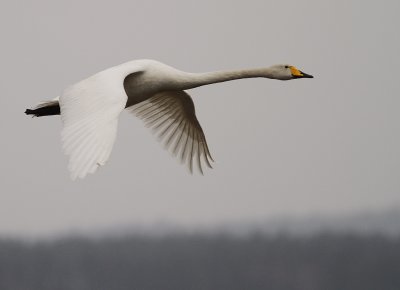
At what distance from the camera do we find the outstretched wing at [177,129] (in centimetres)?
1247

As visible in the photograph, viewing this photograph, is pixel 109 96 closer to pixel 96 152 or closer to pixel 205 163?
pixel 96 152

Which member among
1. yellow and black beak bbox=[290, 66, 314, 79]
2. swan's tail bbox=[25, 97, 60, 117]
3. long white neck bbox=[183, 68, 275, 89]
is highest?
yellow and black beak bbox=[290, 66, 314, 79]

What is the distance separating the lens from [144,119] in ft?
41.2

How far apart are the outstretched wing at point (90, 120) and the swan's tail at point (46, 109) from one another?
1.04 m

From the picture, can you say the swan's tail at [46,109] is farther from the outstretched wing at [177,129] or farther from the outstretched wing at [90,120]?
the outstretched wing at [177,129]

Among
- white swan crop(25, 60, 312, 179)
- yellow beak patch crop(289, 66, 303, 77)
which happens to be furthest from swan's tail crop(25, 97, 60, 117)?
yellow beak patch crop(289, 66, 303, 77)

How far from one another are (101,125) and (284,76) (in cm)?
316

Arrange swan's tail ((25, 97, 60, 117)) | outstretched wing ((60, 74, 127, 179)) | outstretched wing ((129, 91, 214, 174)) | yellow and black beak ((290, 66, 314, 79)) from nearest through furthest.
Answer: outstretched wing ((60, 74, 127, 179)), swan's tail ((25, 97, 60, 117)), yellow and black beak ((290, 66, 314, 79)), outstretched wing ((129, 91, 214, 174))

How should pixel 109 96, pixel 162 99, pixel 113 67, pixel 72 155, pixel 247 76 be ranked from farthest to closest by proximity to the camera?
pixel 162 99 < pixel 247 76 < pixel 113 67 < pixel 109 96 < pixel 72 155

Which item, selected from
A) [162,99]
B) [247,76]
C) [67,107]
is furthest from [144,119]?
[67,107]

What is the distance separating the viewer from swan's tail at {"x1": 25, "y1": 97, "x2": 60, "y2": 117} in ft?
36.0

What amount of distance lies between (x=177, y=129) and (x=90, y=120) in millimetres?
3720

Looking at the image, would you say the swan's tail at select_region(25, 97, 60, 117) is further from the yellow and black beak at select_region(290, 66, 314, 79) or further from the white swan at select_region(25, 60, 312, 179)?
the yellow and black beak at select_region(290, 66, 314, 79)

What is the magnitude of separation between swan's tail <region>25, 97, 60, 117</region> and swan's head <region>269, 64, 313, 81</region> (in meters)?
2.13
